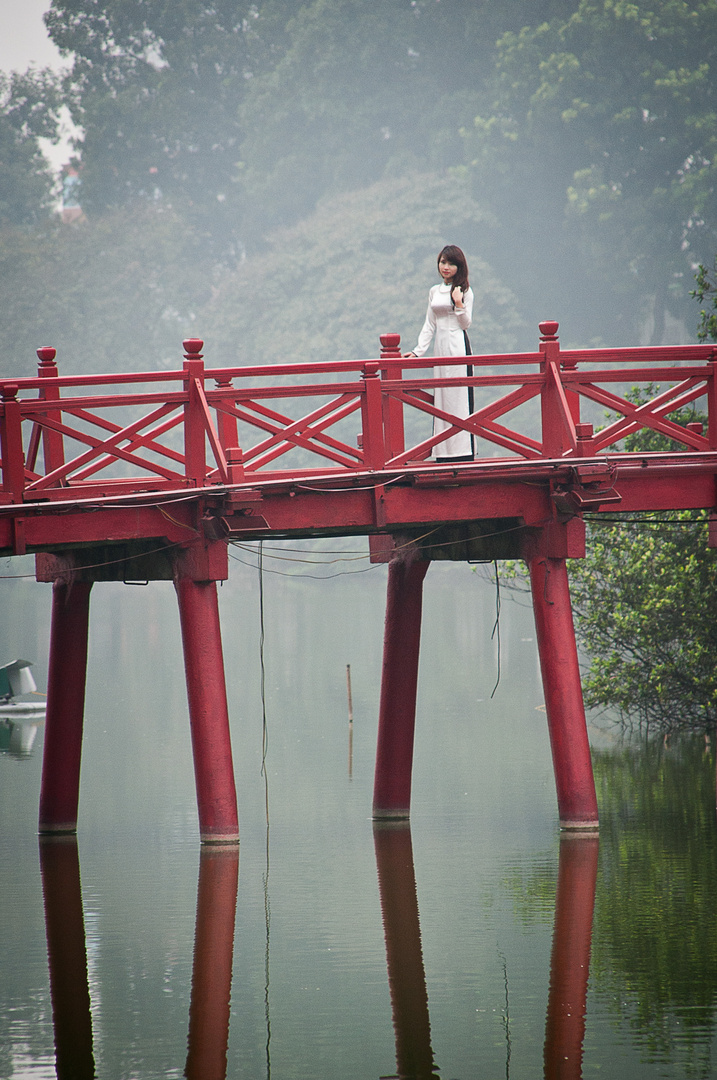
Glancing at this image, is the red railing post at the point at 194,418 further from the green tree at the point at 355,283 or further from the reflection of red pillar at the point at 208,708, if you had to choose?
the green tree at the point at 355,283

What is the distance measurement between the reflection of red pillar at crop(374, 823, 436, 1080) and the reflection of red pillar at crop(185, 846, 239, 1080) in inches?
42.2

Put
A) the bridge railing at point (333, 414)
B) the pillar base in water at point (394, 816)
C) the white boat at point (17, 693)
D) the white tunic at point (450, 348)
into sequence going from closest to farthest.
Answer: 1. the bridge railing at point (333, 414)
2. the white tunic at point (450, 348)
3. the pillar base in water at point (394, 816)
4. the white boat at point (17, 693)

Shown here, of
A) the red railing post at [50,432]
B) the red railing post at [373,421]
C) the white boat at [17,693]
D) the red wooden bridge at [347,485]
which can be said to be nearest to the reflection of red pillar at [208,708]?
the red wooden bridge at [347,485]

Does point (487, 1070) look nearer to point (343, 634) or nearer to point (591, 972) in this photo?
point (591, 972)

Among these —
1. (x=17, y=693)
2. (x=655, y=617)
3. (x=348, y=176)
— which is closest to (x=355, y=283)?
(x=348, y=176)

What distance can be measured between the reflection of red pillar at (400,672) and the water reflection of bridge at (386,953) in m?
0.82

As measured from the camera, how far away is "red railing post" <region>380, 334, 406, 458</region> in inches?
532

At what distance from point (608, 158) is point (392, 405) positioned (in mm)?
63261

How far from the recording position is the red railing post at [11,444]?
12895mm

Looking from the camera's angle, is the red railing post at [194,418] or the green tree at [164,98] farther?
the green tree at [164,98]

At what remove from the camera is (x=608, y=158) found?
73.5 metres

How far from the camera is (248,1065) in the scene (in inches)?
341

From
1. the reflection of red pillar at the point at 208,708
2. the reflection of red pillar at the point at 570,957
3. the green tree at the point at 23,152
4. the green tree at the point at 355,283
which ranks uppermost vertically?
the green tree at the point at 23,152

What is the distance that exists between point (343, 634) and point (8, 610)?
17.1 metres
